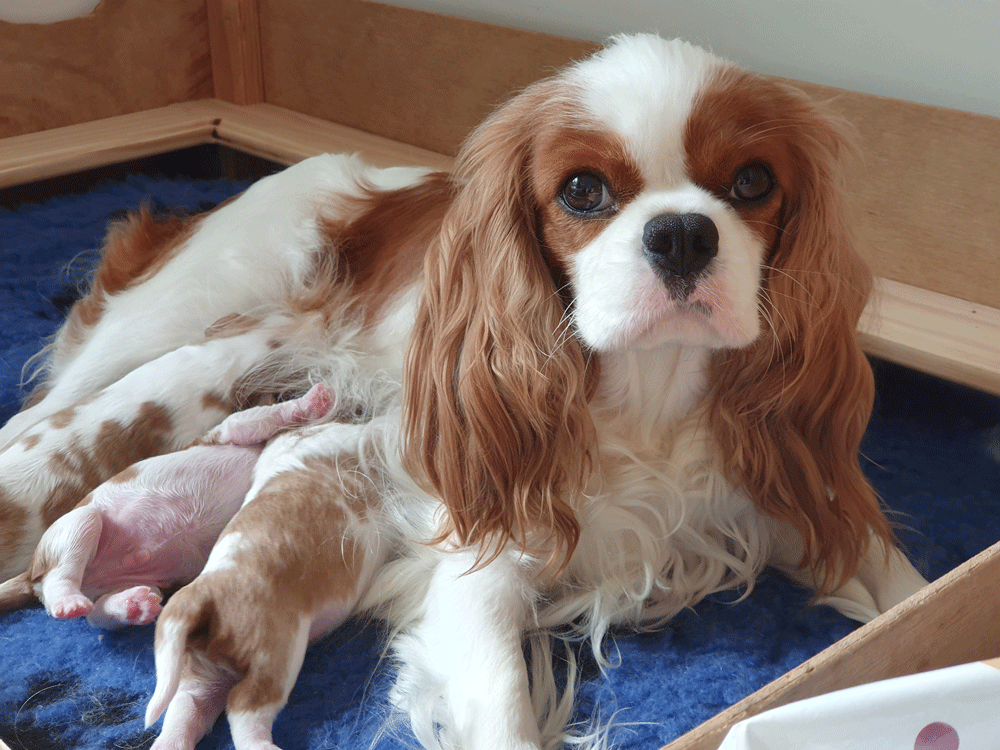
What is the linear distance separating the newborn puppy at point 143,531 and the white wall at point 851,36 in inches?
56.4

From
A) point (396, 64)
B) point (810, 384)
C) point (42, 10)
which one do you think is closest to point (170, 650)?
point (810, 384)

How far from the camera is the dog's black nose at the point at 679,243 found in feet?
3.60

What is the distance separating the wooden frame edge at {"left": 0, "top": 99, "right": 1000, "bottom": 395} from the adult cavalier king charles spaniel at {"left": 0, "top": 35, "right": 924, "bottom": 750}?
0.49 metres

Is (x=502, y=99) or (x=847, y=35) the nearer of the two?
(x=847, y=35)

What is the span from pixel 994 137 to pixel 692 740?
1.58 metres

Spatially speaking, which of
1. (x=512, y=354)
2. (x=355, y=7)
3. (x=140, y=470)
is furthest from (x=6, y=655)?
(x=355, y=7)

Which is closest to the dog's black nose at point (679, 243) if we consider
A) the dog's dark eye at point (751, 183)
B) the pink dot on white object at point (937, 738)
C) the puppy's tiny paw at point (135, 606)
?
the dog's dark eye at point (751, 183)

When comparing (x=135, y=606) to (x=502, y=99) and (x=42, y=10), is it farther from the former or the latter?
(x=42, y=10)

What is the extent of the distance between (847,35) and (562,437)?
134 cm

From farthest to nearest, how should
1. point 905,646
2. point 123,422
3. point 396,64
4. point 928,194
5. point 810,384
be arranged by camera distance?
point 396,64
point 928,194
point 123,422
point 810,384
point 905,646

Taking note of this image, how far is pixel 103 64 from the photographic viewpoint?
2959mm

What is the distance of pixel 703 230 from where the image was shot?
110 cm

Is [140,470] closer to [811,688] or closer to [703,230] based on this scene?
[703,230]

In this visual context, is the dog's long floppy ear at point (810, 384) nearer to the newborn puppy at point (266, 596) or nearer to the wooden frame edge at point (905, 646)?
the wooden frame edge at point (905, 646)
